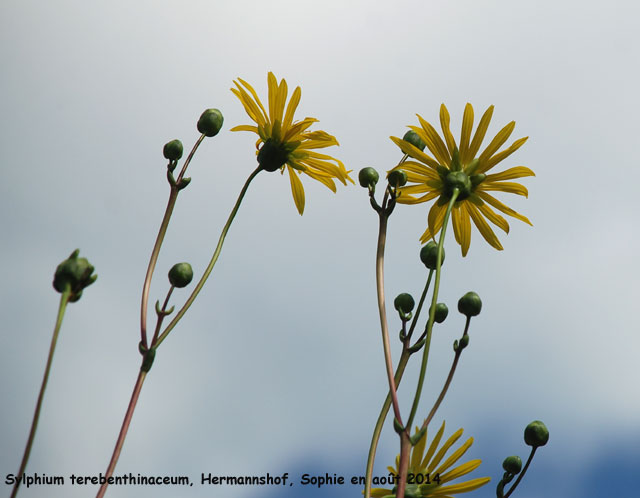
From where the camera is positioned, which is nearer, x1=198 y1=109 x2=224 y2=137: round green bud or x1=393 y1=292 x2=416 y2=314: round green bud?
x1=393 y1=292 x2=416 y2=314: round green bud

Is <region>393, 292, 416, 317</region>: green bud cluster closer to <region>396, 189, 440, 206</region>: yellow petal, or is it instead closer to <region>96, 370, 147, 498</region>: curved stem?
<region>396, 189, 440, 206</region>: yellow petal

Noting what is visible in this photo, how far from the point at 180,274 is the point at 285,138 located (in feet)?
2.21

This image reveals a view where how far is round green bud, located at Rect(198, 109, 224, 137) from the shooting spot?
184 centimetres

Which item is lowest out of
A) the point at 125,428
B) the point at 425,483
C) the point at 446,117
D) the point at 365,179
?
the point at 425,483

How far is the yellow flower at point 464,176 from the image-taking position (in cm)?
184

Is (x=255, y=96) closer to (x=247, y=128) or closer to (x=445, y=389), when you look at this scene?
(x=247, y=128)

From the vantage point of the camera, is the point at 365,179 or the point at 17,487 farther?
the point at 365,179

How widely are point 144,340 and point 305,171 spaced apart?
0.89 metres

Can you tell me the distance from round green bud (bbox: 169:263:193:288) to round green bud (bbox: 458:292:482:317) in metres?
0.63

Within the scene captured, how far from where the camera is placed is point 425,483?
1.70 metres

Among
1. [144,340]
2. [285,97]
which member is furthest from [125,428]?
[285,97]

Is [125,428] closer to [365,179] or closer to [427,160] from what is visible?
[365,179]

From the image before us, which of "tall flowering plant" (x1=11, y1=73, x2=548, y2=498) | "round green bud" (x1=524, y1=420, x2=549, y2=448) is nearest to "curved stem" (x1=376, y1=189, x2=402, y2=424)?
"tall flowering plant" (x1=11, y1=73, x2=548, y2=498)

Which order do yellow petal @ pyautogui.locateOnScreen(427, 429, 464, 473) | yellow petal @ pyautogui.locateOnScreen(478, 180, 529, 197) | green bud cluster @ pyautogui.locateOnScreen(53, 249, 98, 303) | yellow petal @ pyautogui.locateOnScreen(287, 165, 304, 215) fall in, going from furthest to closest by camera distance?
1. yellow petal @ pyautogui.locateOnScreen(287, 165, 304, 215)
2. yellow petal @ pyautogui.locateOnScreen(478, 180, 529, 197)
3. yellow petal @ pyautogui.locateOnScreen(427, 429, 464, 473)
4. green bud cluster @ pyautogui.locateOnScreen(53, 249, 98, 303)
